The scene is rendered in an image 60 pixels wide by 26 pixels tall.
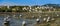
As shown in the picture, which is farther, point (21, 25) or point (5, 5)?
point (5, 5)

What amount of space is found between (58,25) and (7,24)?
374 cm

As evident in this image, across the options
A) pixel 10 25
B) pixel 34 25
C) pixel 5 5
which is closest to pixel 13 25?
pixel 10 25

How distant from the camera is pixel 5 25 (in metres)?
16.8

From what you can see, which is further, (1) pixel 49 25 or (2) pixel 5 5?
(2) pixel 5 5

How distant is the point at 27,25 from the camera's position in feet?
56.6

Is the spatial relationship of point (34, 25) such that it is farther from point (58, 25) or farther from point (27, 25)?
point (58, 25)

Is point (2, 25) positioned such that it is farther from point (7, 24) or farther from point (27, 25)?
point (27, 25)

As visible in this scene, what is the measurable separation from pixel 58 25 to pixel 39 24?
5.38ft

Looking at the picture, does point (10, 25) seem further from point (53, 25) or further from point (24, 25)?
point (53, 25)

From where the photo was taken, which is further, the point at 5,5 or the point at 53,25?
the point at 5,5

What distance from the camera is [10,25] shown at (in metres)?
17.1

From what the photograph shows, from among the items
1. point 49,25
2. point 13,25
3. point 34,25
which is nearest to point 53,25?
point 49,25

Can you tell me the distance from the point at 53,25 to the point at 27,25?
6.44ft

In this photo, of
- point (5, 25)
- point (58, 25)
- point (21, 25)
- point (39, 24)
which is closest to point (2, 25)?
point (5, 25)
